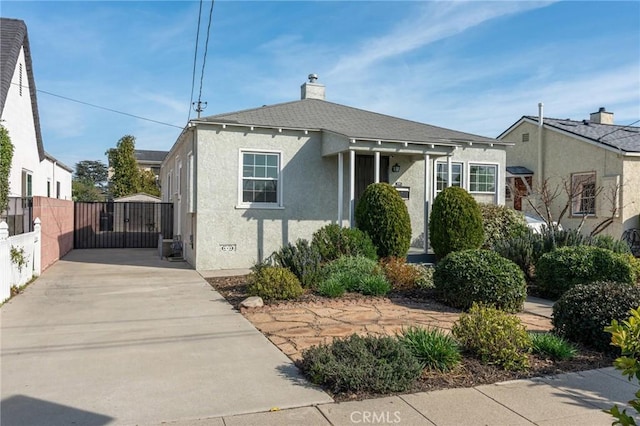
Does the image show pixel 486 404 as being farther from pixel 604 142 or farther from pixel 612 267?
pixel 604 142

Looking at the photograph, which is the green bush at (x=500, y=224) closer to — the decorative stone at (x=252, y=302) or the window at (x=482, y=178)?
the window at (x=482, y=178)

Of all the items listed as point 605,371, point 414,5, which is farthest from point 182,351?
point 414,5

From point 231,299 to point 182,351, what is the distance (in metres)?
2.88

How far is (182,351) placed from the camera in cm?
519

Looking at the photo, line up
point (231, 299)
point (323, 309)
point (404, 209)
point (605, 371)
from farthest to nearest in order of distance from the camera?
1. point (404, 209)
2. point (231, 299)
3. point (323, 309)
4. point (605, 371)

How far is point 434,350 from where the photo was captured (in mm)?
4566

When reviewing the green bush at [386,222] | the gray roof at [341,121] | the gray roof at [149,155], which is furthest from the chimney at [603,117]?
the gray roof at [149,155]

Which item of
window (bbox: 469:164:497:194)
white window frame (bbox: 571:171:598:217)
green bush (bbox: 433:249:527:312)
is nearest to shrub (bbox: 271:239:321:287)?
green bush (bbox: 433:249:527:312)

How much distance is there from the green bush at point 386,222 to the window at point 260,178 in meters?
2.77

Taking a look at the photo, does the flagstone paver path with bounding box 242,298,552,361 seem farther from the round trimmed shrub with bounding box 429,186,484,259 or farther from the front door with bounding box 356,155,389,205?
the front door with bounding box 356,155,389,205

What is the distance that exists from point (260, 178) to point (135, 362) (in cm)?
798

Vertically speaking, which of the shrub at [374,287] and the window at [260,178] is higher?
the window at [260,178]

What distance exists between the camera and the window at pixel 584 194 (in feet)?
60.0

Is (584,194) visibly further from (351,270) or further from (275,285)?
(275,285)
